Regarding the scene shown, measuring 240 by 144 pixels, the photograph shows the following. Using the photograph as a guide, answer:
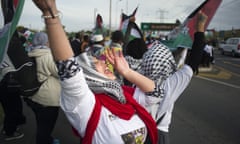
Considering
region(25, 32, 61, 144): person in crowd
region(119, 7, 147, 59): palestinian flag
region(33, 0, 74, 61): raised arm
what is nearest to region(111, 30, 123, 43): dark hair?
region(119, 7, 147, 59): palestinian flag

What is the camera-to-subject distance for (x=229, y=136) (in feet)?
15.1

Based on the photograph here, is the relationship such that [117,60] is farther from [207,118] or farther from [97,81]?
[207,118]

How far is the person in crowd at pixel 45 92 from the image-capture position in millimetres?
3203

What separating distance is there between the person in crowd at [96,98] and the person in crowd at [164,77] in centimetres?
10

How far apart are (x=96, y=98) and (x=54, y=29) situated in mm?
483

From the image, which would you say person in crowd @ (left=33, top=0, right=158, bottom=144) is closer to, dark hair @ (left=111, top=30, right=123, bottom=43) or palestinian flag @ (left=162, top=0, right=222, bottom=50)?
palestinian flag @ (left=162, top=0, right=222, bottom=50)

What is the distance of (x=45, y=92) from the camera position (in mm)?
3279

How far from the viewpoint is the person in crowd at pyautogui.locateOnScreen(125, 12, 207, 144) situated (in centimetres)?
183

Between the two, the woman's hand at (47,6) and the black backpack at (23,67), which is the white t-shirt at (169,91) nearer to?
the woman's hand at (47,6)

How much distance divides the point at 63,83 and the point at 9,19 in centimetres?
42

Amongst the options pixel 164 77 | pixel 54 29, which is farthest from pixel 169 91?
pixel 54 29

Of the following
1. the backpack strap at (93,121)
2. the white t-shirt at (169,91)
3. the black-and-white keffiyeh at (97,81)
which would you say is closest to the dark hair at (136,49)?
the white t-shirt at (169,91)

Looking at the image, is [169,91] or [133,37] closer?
[169,91]

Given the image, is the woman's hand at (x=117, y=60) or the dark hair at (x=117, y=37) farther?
the dark hair at (x=117, y=37)
